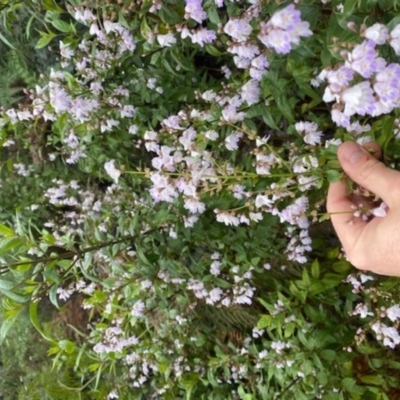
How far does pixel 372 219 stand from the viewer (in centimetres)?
157

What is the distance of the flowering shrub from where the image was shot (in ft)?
5.50

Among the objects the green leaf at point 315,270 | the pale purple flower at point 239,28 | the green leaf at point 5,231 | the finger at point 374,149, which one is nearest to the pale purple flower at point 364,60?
the finger at point 374,149

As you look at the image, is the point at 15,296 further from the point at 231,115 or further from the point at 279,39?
the point at 279,39

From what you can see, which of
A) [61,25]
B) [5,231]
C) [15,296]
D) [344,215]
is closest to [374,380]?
[344,215]

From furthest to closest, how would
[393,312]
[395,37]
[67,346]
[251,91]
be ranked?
[67,346], [393,312], [251,91], [395,37]

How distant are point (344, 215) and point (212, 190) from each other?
0.49 metres

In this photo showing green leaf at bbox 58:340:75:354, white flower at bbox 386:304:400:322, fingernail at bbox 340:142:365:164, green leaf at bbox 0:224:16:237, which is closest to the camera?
fingernail at bbox 340:142:365:164

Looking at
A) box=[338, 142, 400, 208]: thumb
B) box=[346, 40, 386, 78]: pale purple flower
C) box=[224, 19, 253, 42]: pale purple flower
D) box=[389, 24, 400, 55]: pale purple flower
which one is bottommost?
box=[338, 142, 400, 208]: thumb

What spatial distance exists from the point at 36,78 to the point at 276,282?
2.49 m

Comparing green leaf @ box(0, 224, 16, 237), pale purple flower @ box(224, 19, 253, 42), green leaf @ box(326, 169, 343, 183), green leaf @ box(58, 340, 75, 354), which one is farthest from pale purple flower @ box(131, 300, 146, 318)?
pale purple flower @ box(224, 19, 253, 42)

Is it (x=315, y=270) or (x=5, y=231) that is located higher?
(x=5, y=231)

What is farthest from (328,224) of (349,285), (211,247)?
(211,247)

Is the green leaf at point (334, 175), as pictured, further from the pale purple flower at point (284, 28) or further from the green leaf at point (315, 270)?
the green leaf at point (315, 270)

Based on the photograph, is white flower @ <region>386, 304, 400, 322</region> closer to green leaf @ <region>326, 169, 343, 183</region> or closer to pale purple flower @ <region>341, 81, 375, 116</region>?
green leaf @ <region>326, 169, 343, 183</region>
